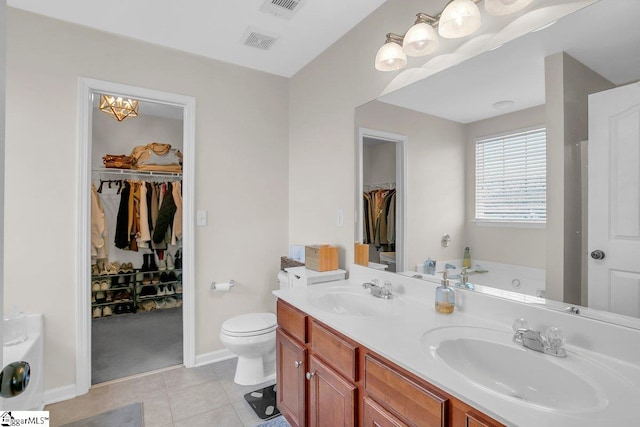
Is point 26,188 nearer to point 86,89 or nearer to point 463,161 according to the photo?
point 86,89

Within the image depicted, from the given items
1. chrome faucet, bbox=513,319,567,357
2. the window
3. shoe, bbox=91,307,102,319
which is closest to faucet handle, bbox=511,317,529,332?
chrome faucet, bbox=513,319,567,357

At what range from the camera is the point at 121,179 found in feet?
12.7

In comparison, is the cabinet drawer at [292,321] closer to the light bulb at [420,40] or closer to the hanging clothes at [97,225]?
the light bulb at [420,40]

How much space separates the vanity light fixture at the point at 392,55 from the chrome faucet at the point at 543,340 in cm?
142

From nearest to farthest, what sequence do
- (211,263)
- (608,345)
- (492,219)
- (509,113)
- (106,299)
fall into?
(608,345), (509,113), (492,219), (211,263), (106,299)

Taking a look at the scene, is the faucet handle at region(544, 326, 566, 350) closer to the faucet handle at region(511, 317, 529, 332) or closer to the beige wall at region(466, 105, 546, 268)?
the faucet handle at region(511, 317, 529, 332)

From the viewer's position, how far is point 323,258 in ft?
7.25

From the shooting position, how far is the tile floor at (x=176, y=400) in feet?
6.31

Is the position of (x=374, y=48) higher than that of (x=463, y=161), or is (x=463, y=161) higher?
(x=374, y=48)

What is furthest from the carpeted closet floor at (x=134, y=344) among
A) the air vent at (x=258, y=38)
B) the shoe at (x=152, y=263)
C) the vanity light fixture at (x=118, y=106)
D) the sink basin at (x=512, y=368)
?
the air vent at (x=258, y=38)

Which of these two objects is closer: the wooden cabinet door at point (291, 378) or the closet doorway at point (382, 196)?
the wooden cabinet door at point (291, 378)

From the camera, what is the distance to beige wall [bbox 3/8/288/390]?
80.2 inches

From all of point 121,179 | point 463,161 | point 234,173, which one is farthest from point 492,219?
point 121,179

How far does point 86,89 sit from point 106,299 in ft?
8.54
